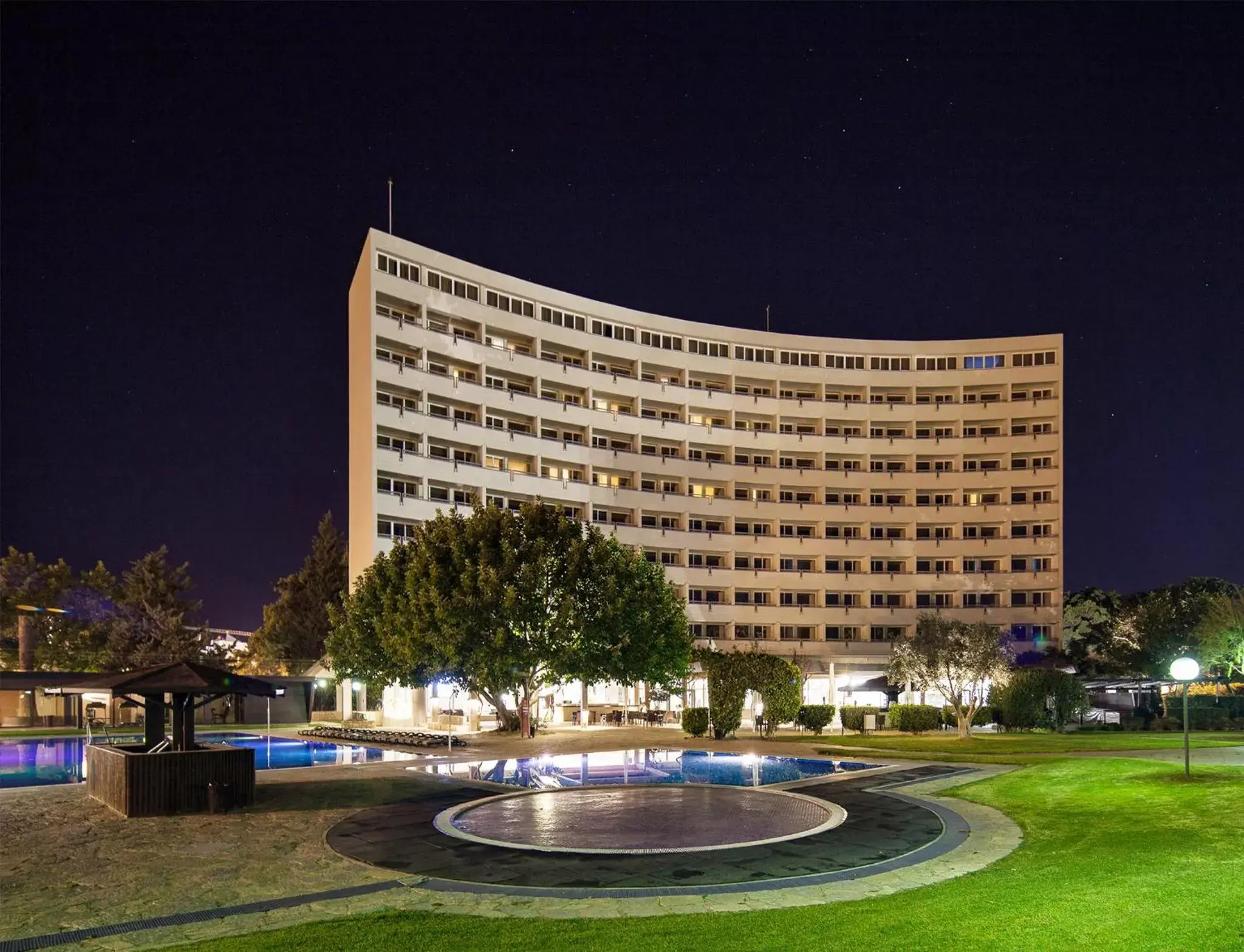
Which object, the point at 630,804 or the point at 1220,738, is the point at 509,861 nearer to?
the point at 630,804

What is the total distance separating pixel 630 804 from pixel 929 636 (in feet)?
87.4

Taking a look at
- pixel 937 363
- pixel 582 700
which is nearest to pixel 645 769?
pixel 582 700

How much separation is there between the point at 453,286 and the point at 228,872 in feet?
183

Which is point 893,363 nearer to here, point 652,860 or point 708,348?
point 708,348

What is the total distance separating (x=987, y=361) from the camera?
84.6m

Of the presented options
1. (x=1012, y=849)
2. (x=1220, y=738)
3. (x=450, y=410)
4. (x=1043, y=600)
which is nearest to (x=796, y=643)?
(x=1043, y=600)

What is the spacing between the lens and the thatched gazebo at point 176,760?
19.2 meters

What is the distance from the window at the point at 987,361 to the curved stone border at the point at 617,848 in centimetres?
6971

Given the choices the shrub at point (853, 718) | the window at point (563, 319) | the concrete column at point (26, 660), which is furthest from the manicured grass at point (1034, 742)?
the concrete column at point (26, 660)

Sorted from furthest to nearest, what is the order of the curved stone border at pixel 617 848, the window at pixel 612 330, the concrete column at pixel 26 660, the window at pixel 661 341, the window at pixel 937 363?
1. the window at pixel 937 363
2. the window at pixel 661 341
3. the window at pixel 612 330
4. the concrete column at pixel 26 660
5. the curved stone border at pixel 617 848

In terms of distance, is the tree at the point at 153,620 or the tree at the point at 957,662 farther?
the tree at the point at 153,620

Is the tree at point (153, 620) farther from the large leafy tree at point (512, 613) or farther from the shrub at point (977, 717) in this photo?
the shrub at point (977, 717)

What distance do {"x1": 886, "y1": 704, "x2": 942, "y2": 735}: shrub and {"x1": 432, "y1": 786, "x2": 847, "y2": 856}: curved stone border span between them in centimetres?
2231

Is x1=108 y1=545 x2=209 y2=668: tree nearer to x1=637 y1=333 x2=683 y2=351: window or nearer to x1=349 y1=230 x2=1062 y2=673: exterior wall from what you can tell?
x1=349 y1=230 x2=1062 y2=673: exterior wall
